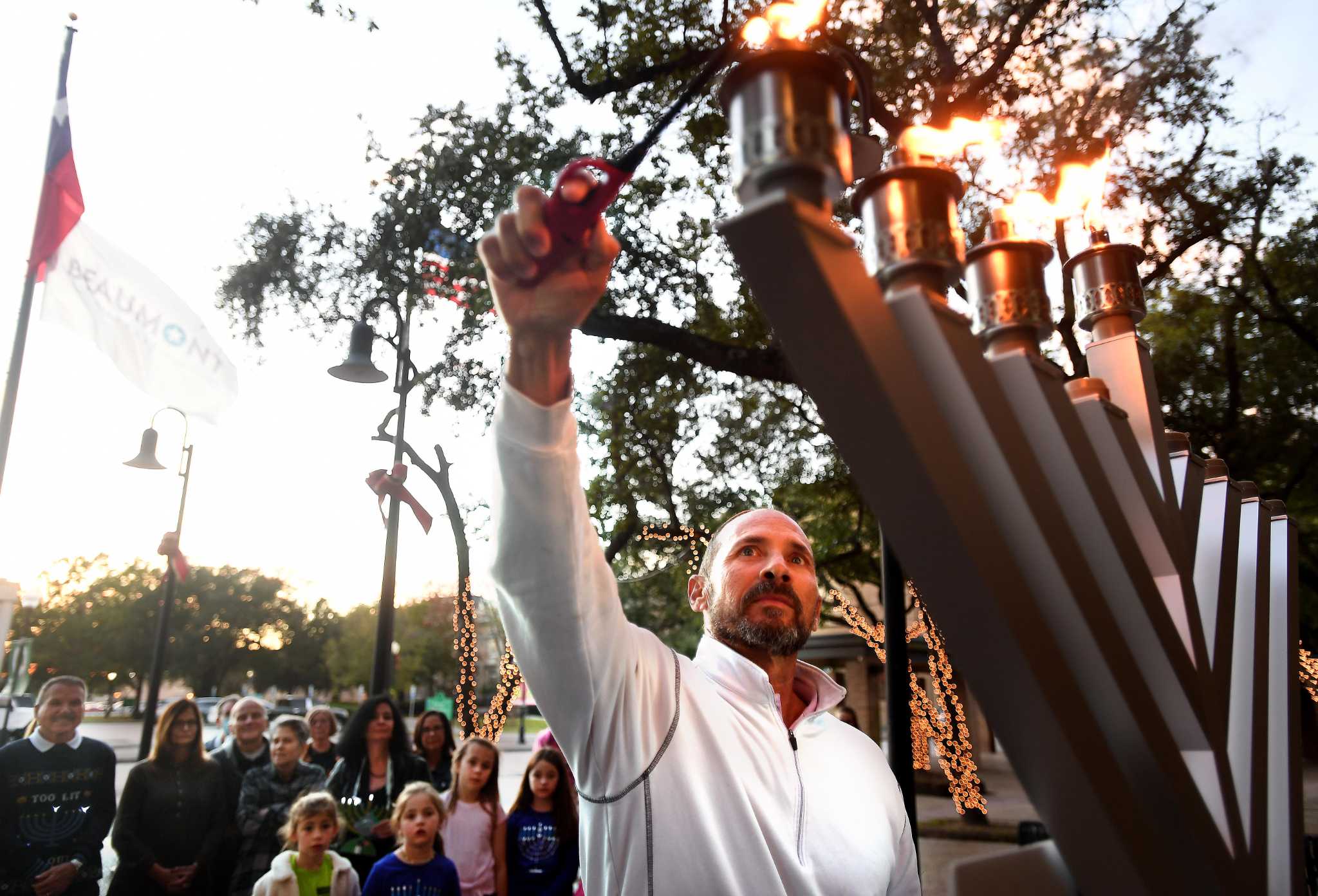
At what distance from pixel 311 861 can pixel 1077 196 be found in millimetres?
5206

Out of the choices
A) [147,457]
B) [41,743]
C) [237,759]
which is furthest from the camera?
[147,457]

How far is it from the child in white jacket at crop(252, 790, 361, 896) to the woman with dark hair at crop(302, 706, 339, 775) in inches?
64.4

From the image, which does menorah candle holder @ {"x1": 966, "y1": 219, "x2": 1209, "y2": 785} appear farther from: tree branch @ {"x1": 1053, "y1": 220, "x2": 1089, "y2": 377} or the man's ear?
tree branch @ {"x1": 1053, "y1": 220, "x2": 1089, "y2": 377}

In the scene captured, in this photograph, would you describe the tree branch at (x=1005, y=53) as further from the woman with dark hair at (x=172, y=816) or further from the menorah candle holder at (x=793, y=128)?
the woman with dark hair at (x=172, y=816)

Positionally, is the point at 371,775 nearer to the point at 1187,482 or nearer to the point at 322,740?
the point at 322,740

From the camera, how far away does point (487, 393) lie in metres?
11.4

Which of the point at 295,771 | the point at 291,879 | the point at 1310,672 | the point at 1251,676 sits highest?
the point at 1251,676

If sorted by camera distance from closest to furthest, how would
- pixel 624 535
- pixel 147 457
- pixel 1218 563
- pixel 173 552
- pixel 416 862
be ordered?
pixel 1218 563 → pixel 416 862 → pixel 147 457 → pixel 624 535 → pixel 173 552

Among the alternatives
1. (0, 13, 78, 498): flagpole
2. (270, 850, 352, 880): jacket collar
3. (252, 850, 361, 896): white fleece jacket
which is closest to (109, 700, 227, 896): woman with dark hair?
(252, 850, 361, 896): white fleece jacket

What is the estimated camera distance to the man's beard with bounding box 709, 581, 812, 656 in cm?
210

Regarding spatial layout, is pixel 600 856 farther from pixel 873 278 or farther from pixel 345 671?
pixel 345 671

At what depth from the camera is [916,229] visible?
99 cm

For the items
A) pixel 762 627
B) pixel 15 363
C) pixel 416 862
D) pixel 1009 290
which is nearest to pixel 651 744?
pixel 762 627

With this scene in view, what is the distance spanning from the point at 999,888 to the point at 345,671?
54242 mm
